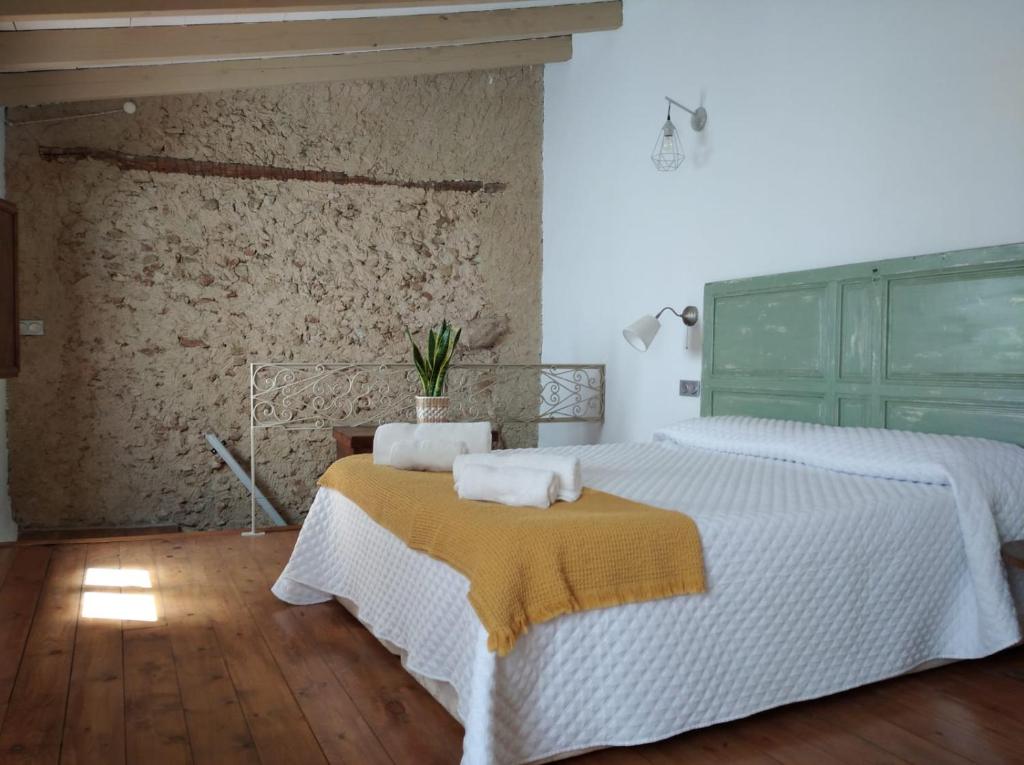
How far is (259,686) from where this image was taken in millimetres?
2146

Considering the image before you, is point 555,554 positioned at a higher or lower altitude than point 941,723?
higher

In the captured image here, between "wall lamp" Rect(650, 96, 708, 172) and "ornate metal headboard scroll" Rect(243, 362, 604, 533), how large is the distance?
1.22m

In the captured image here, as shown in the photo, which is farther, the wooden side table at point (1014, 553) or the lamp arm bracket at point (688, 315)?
the lamp arm bracket at point (688, 315)

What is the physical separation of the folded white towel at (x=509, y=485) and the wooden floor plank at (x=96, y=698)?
98cm

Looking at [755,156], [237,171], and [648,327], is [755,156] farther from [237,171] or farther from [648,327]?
[237,171]

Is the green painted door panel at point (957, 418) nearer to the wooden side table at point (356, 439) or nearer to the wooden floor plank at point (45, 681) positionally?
the wooden side table at point (356, 439)

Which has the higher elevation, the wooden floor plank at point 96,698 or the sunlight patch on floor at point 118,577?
the wooden floor plank at point 96,698

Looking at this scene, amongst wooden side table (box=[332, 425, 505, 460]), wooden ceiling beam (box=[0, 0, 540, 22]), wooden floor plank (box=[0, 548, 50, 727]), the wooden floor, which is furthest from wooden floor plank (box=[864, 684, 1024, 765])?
wooden ceiling beam (box=[0, 0, 540, 22])

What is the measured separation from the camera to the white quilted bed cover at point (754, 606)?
1658mm

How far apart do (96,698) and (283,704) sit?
0.49 m

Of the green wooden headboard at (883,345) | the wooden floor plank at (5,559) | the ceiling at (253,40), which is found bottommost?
the wooden floor plank at (5,559)

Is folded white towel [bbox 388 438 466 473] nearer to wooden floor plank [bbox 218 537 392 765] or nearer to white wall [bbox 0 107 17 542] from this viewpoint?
wooden floor plank [bbox 218 537 392 765]

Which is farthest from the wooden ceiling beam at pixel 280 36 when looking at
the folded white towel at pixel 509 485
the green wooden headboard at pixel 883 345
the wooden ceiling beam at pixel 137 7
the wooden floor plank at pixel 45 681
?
the folded white towel at pixel 509 485

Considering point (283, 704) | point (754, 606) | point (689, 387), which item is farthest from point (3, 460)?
point (754, 606)
